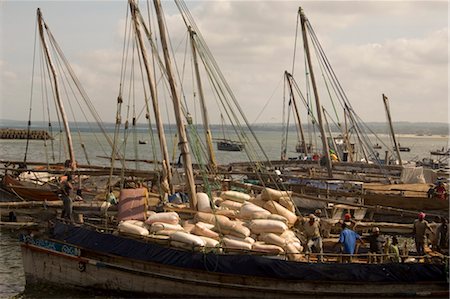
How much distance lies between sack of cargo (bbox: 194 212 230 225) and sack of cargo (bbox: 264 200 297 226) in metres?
1.70

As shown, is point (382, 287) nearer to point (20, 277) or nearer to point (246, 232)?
point (246, 232)

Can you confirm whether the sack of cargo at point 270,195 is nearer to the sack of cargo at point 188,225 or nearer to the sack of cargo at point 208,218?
the sack of cargo at point 208,218

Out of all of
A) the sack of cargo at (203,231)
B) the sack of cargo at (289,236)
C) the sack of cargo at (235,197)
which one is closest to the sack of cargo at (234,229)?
the sack of cargo at (203,231)

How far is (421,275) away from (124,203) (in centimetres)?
984

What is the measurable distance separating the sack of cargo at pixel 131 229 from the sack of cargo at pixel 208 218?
1.75 m

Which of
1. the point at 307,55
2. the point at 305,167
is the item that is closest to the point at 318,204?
the point at 307,55

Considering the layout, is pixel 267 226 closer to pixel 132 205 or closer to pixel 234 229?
pixel 234 229

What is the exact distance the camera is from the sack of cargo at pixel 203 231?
18969 millimetres

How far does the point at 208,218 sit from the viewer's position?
19.7 m

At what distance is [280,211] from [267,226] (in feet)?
5.33

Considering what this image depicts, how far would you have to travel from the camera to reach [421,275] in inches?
684

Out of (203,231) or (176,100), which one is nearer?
(203,231)

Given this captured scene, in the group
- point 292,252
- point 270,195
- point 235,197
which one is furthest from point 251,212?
point 292,252

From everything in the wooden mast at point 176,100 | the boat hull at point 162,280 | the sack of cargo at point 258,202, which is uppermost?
the wooden mast at point 176,100
